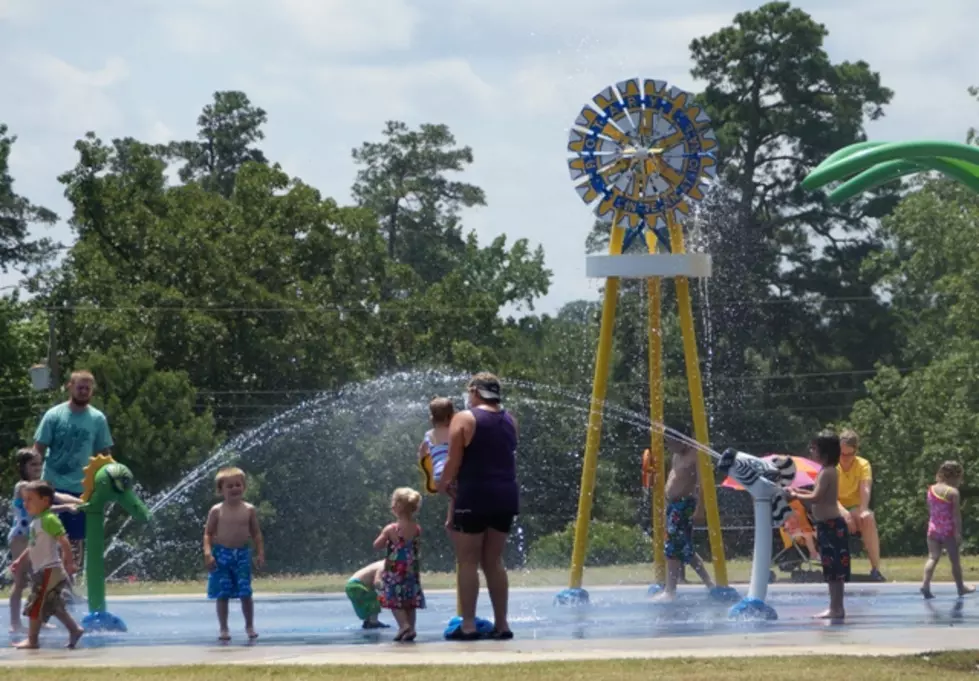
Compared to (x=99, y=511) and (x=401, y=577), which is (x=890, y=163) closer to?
(x=401, y=577)

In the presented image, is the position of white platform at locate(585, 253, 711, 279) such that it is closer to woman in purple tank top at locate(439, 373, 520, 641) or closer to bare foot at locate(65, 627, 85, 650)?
woman in purple tank top at locate(439, 373, 520, 641)

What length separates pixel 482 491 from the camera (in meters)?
10.6

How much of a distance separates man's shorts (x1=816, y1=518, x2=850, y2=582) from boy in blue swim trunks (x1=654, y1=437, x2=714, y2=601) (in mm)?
2227

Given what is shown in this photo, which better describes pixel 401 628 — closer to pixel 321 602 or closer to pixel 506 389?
pixel 321 602

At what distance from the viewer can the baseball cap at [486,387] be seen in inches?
423

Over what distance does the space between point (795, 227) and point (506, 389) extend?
1512 cm

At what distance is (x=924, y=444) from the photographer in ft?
133

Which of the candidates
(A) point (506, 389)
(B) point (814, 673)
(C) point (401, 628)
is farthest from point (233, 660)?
(A) point (506, 389)

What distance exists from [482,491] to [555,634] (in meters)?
1.24

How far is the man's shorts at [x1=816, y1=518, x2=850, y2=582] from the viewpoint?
40.6 feet

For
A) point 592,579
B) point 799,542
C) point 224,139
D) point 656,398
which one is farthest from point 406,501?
point 224,139

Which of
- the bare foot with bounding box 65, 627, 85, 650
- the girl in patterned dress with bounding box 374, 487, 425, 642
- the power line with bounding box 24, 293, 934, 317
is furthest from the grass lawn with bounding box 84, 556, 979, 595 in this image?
the power line with bounding box 24, 293, 934, 317

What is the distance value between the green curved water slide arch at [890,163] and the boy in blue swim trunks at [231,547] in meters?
4.00

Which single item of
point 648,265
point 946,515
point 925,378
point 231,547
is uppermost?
point 925,378
